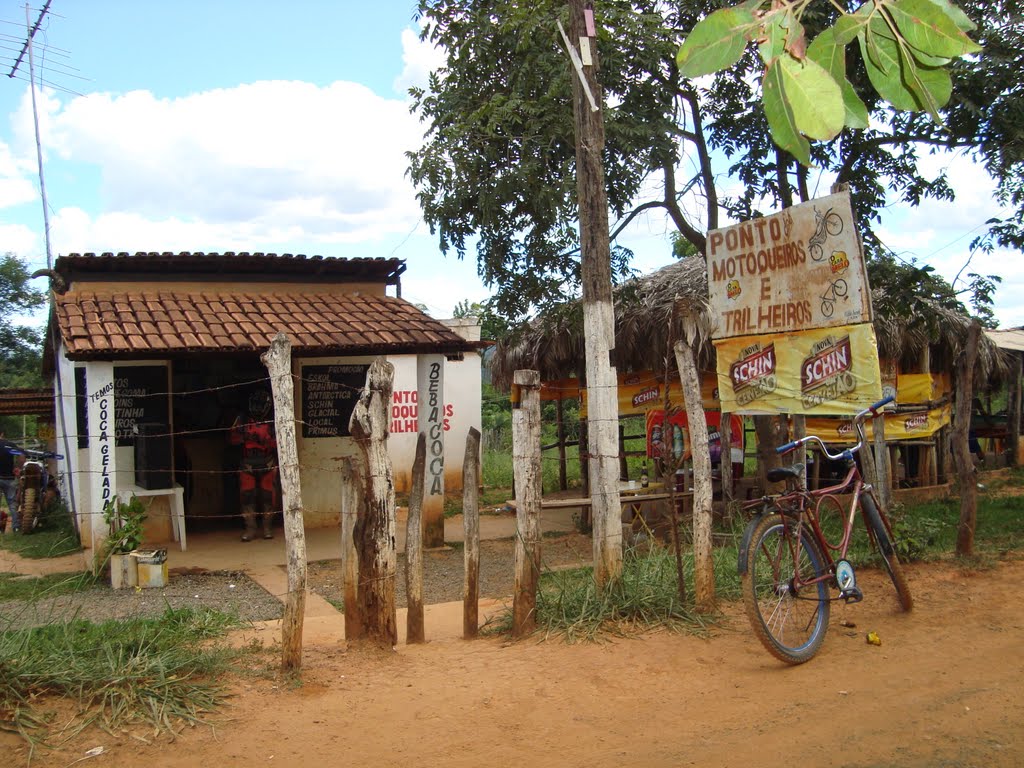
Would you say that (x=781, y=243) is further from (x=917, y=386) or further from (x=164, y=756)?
(x=917, y=386)

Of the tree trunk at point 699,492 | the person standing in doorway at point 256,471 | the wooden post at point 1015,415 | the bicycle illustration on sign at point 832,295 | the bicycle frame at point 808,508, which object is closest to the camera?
the bicycle frame at point 808,508

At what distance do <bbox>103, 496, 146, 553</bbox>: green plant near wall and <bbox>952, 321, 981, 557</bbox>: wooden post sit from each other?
25.1 feet

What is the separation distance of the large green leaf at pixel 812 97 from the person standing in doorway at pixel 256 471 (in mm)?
9112

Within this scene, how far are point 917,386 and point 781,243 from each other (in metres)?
7.50

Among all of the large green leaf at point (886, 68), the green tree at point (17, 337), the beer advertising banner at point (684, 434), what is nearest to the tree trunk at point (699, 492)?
the large green leaf at point (886, 68)

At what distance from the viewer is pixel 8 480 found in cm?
1345

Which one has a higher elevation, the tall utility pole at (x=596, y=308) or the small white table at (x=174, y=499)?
the tall utility pole at (x=596, y=308)

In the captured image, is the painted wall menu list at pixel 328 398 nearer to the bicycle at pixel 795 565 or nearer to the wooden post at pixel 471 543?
the wooden post at pixel 471 543

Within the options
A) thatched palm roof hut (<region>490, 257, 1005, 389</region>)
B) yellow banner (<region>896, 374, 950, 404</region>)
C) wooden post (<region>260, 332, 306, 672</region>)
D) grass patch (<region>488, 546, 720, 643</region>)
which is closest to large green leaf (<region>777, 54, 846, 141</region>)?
wooden post (<region>260, 332, 306, 672</region>)

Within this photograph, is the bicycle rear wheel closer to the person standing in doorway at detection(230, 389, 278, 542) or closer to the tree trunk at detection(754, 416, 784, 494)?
the tree trunk at detection(754, 416, 784, 494)

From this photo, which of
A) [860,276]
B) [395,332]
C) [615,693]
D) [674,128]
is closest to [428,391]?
[395,332]

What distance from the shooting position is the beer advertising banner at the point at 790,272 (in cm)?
682

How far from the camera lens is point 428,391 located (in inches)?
430

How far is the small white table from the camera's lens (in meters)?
10.0
